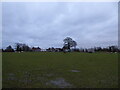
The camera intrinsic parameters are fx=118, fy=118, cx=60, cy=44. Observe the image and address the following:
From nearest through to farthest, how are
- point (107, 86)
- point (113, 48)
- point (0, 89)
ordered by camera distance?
point (0, 89), point (107, 86), point (113, 48)

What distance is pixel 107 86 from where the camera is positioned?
15.8ft

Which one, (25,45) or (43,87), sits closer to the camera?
(43,87)

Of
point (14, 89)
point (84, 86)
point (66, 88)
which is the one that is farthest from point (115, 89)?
point (14, 89)

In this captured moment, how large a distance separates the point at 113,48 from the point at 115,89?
73387 millimetres

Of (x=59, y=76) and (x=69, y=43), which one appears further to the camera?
(x=69, y=43)

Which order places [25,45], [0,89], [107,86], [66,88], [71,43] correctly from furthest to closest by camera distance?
[25,45] < [71,43] < [107,86] < [66,88] < [0,89]

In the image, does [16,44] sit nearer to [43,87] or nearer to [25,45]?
[25,45]

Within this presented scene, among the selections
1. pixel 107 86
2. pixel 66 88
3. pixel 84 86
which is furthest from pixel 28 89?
pixel 107 86

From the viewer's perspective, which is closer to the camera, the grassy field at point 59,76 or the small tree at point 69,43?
the grassy field at point 59,76

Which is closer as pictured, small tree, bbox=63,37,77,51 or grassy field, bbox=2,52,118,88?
grassy field, bbox=2,52,118,88

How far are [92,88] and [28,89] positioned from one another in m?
2.44

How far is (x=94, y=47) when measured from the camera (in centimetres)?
8056

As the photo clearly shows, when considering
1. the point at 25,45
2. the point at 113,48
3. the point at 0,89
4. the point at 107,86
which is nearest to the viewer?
the point at 0,89

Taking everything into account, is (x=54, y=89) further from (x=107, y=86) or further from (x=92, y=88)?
(x=107, y=86)
